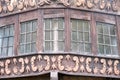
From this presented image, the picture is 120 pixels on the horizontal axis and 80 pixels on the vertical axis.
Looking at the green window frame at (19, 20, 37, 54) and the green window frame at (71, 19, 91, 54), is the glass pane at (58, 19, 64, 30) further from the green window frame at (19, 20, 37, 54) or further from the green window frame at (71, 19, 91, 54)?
the green window frame at (19, 20, 37, 54)

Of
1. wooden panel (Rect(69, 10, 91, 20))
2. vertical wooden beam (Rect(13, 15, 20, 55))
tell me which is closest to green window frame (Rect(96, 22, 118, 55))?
wooden panel (Rect(69, 10, 91, 20))

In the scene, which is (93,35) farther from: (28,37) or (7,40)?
(7,40)

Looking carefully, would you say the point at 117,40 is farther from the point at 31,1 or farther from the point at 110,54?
the point at 31,1

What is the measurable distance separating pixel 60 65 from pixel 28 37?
1.86 meters

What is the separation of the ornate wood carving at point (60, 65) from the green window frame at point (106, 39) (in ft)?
1.38

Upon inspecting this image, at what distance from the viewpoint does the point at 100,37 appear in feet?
39.6

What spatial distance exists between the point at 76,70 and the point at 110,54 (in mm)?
1695

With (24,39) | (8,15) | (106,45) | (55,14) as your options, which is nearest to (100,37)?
(106,45)

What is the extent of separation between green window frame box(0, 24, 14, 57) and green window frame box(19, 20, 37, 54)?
454mm

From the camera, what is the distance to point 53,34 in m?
11.6

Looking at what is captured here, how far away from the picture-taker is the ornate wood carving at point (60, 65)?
11.1 meters

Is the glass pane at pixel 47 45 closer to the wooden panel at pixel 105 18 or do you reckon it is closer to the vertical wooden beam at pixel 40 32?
the vertical wooden beam at pixel 40 32

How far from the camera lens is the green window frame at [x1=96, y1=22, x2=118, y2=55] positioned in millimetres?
11964

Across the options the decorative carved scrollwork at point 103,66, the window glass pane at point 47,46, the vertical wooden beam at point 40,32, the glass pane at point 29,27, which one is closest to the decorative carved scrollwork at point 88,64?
the decorative carved scrollwork at point 103,66
